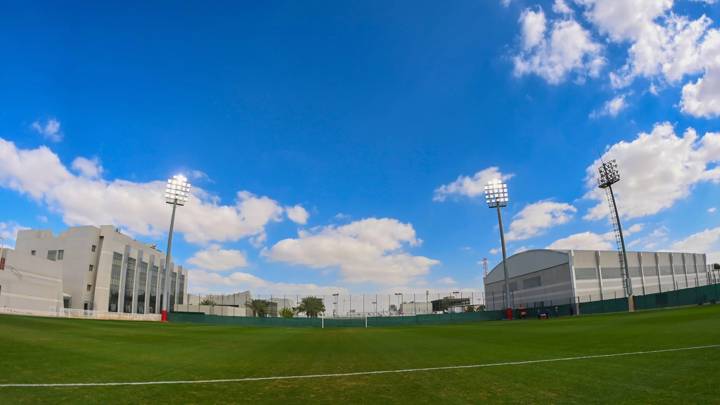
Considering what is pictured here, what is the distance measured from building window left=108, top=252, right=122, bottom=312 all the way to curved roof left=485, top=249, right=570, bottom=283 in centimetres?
8324

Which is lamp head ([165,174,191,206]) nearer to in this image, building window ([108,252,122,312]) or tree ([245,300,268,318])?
building window ([108,252,122,312])

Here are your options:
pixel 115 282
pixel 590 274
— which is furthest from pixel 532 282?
pixel 115 282

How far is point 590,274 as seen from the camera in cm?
7656

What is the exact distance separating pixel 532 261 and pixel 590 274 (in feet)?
40.5

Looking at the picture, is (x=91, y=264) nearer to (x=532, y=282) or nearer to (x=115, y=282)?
(x=115, y=282)

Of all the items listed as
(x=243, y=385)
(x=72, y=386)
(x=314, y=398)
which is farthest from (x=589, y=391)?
(x=72, y=386)

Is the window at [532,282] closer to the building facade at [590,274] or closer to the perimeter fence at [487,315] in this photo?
the building facade at [590,274]

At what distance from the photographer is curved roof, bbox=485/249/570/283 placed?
7838 cm

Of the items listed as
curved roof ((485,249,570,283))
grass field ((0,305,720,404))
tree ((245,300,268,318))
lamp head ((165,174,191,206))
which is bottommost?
tree ((245,300,268,318))

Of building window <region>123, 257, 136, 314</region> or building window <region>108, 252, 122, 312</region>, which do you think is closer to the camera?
building window <region>108, 252, 122, 312</region>

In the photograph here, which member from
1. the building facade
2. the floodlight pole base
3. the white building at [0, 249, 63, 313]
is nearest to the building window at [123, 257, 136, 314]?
the white building at [0, 249, 63, 313]

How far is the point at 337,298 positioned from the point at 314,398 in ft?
255

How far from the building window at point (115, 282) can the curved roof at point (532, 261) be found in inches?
3277

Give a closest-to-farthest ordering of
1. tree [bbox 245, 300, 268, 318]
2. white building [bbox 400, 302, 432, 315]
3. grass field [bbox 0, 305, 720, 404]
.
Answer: grass field [bbox 0, 305, 720, 404]
white building [bbox 400, 302, 432, 315]
tree [bbox 245, 300, 268, 318]
